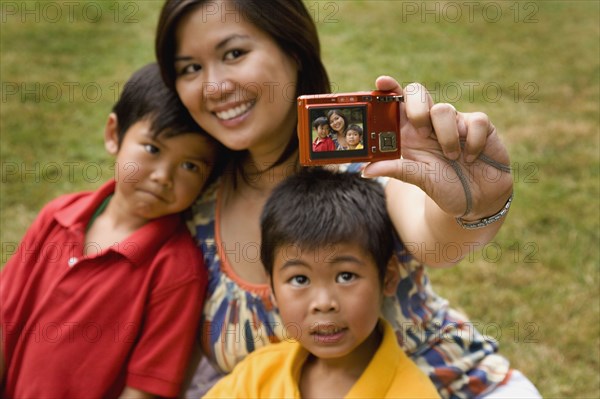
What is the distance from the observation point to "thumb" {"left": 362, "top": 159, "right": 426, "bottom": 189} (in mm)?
1479

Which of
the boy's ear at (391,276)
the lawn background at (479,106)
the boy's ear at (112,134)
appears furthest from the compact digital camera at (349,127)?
the lawn background at (479,106)

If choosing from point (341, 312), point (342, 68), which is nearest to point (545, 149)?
point (342, 68)

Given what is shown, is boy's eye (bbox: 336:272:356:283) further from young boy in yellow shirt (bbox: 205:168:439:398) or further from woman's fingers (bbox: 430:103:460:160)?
woman's fingers (bbox: 430:103:460:160)

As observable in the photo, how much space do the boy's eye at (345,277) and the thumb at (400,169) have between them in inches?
16.0

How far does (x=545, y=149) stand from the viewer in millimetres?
4633

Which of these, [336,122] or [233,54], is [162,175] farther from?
[336,122]

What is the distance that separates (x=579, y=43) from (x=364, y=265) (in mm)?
5155

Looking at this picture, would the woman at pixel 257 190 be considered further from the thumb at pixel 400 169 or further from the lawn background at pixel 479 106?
the lawn background at pixel 479 106

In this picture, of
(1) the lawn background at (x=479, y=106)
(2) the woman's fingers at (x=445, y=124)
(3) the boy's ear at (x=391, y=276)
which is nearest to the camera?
(2) the woman's fingers at (x=445, y=124)

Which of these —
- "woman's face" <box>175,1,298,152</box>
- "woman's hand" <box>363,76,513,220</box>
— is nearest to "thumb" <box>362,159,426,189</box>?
"woman's hand" <box>363,76,513,220</box>

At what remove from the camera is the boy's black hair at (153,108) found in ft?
7.07

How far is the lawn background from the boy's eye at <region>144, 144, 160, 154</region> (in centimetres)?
160

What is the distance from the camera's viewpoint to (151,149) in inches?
84.9

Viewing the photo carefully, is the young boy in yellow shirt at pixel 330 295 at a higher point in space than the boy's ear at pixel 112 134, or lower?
lower
